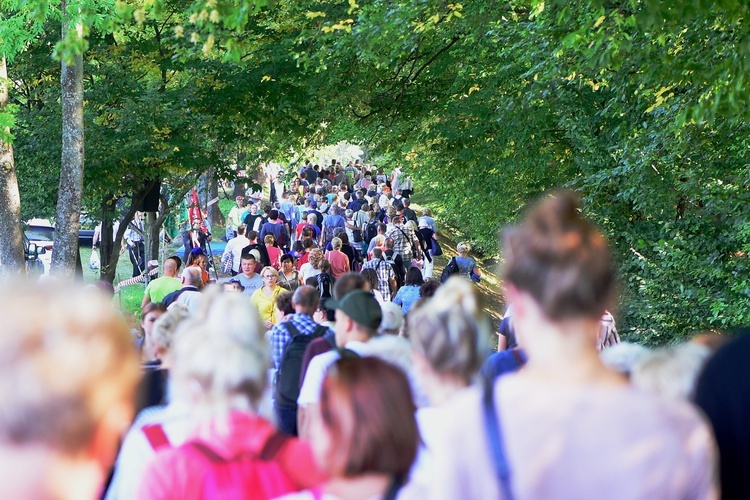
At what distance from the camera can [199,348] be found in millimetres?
3336

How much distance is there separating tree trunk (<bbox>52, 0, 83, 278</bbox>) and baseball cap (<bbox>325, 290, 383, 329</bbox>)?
→ 984 cm

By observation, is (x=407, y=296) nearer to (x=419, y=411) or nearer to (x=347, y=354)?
(x=347, y=354)

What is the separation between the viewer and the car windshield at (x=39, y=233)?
29.7 meters

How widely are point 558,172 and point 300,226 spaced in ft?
21.0

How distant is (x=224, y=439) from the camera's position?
3115 mm

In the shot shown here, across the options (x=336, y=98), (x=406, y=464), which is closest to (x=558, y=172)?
(x=336, y=98)

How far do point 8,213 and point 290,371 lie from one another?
10185 millimetres

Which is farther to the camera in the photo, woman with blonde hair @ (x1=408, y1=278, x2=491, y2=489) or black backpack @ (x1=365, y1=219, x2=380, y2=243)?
black backpack @ (x1=365, y1=219, x2=380, y2=243)

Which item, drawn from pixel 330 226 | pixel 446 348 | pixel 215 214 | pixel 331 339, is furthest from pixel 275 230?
pixel 446 348

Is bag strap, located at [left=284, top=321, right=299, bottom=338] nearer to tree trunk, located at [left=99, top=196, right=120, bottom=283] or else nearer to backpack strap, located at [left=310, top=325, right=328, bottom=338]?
backpack strap, located at [left=310, top=325, right=328, bottom=338]

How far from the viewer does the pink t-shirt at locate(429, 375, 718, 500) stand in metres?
2.43

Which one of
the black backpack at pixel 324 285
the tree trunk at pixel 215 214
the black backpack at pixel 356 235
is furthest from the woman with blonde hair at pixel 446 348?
the tree trunk at pixel 215 214

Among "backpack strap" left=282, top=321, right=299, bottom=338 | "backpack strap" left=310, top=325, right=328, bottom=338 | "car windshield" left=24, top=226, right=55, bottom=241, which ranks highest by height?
"backpack strap" left=282, top=321, right=299, bottom=338

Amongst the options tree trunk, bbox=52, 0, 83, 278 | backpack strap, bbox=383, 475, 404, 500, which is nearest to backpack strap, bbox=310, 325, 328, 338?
backpack strap, bbox=383, 475, 404, 500
